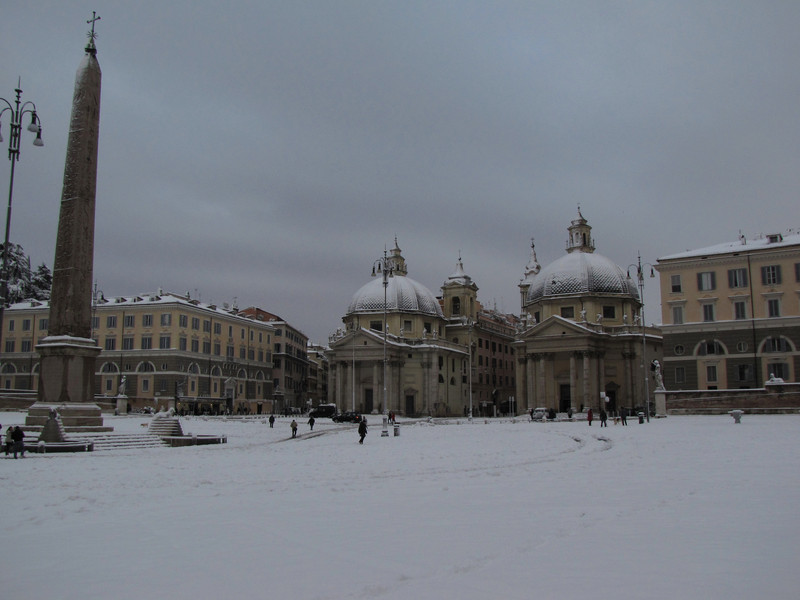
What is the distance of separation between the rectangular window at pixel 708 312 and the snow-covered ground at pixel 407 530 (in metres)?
39.5

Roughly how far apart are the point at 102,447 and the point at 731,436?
79.3 ft

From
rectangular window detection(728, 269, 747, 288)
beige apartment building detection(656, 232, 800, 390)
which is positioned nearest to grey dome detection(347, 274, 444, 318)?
beige apartment building detection(656, 232, 800, 390)

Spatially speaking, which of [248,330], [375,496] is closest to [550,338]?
[248,330]

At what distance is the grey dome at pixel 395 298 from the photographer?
8700 centimetres

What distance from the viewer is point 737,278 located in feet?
186

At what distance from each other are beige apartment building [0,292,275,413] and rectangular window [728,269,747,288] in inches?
1913

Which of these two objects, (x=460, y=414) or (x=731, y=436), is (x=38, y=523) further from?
(x=460, y=414)

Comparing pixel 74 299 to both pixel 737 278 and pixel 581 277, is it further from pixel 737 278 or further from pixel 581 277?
pixel 581 277

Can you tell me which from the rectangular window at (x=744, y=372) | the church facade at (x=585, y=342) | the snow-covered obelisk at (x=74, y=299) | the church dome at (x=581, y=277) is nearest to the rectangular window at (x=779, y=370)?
the rectangular window at (x=744, y=372)

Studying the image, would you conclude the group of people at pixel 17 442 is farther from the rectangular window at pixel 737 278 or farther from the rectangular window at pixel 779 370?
the rectangular window at pixel 737 278

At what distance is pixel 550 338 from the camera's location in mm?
76312

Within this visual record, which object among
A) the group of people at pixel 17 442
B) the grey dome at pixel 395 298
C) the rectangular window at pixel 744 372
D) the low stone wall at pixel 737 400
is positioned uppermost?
the grey dome at pixel 395 298

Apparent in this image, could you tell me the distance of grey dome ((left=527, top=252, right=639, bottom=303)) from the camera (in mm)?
79188

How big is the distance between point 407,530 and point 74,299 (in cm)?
2179
